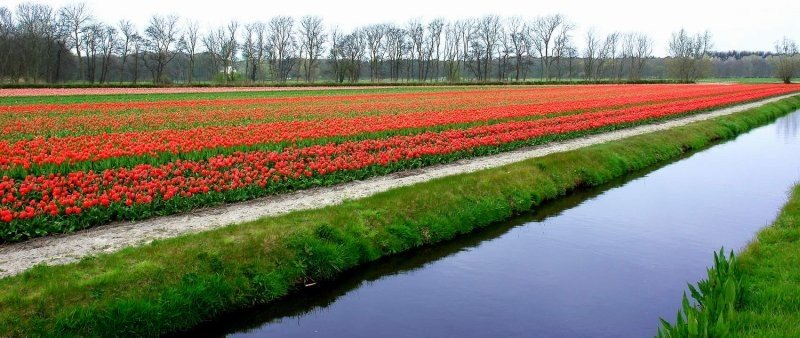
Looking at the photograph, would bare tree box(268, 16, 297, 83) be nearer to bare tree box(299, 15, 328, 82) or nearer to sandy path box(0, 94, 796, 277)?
bare tree box(299, 15, 328, 82)

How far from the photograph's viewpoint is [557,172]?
55.0 ft

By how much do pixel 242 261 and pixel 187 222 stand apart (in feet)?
8.30

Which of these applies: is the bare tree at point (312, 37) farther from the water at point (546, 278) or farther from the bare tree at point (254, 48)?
the water at point (546, 278)

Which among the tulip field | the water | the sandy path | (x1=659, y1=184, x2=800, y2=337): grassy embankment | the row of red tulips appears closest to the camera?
(x1=659, y1=184, x2=800, y2=337): grassy embankment

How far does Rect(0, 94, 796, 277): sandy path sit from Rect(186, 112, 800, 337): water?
244cm

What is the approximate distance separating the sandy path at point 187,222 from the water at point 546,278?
2.44 meters

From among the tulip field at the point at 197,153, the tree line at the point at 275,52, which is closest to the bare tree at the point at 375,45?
the tree line at the point at 275,52

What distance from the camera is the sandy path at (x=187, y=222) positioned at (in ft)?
29.1

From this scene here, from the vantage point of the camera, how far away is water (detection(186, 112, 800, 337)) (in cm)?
791

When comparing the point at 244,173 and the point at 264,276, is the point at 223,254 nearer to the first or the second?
the point at 264,276

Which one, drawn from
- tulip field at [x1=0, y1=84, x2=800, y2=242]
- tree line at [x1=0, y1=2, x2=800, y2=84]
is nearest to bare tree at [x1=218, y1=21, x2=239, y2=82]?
tree line at [x1=0, y1=2, x2=800, y2=84]

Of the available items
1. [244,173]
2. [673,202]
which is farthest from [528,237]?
[244,173]

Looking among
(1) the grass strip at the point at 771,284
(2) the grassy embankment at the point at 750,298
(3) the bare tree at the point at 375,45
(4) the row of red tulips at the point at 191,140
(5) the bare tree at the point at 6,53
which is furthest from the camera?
(3) the bare tree at the point at 375,45

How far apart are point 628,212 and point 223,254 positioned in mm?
9114
